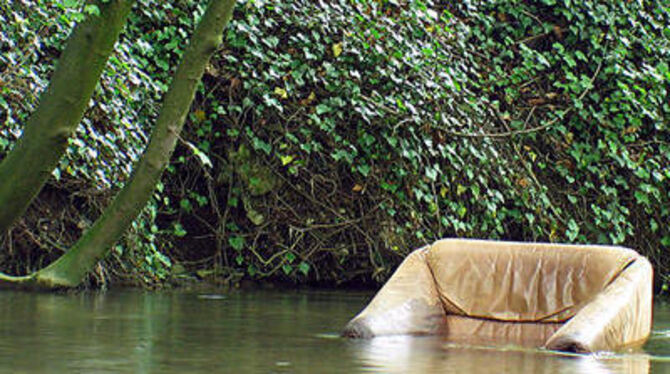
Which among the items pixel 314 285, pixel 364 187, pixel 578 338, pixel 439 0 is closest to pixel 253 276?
pixel 314 285

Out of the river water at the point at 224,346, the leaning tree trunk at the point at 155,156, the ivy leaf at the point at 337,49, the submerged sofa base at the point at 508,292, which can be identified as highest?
the ivy leaf at the point at 337,49

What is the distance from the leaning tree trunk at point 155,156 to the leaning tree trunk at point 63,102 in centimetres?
112

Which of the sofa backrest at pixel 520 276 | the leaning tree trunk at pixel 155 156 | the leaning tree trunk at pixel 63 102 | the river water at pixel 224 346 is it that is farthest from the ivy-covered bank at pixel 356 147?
the leaning tree trunk at pixel 63 102

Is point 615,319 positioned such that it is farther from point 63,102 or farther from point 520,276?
point 63,102

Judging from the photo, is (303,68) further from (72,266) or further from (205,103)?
(72,266)

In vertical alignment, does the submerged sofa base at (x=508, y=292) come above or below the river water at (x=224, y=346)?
above

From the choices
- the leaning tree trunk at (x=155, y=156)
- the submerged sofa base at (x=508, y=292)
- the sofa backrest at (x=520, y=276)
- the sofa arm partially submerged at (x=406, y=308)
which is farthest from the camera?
the sofa backrest at (x=520, y=276)

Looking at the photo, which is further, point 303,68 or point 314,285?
point 314,285

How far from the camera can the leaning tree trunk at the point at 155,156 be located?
768 centimetres

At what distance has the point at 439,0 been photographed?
14.9 meters

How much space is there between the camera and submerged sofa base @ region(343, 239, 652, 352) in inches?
347

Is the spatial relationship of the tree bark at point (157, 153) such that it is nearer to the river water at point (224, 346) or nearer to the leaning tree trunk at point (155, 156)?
the leaning tree trunk at point (155, 156)

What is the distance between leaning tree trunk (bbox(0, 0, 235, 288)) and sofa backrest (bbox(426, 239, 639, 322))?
9.64 feet

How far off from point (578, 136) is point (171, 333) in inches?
321
